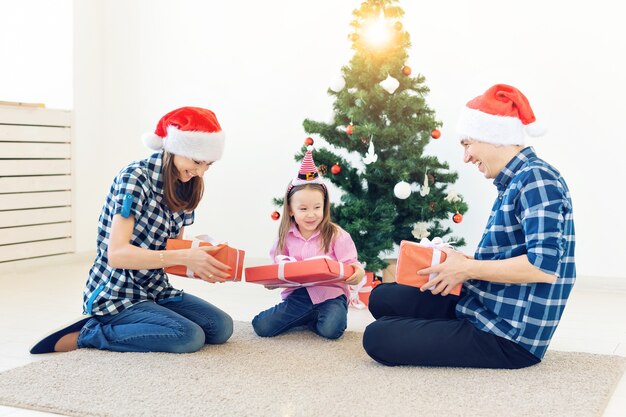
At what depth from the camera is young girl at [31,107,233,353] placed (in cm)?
267

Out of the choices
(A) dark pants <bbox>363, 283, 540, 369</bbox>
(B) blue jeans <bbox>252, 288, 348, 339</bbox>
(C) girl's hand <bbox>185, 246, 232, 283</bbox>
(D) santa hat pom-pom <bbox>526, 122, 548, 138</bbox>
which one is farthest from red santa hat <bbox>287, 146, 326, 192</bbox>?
(D) santa hat pom-pom <bbox>526, 122, 548, 138</bbox>

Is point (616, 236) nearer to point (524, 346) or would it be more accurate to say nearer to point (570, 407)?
point (524, 346)

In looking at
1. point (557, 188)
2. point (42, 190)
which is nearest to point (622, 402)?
point (557, 188)

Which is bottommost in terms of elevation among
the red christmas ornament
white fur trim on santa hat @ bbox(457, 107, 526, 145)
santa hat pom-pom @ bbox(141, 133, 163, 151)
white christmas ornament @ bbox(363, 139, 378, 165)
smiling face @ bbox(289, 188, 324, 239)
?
smiling face @ bbox(289, 188, 324, 239)

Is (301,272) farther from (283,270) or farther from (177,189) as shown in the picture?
(177,189)

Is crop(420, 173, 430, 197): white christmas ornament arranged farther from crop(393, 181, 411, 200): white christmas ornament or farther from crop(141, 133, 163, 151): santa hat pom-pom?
crop(141, 133, 163, 151): santa hat pom-pom

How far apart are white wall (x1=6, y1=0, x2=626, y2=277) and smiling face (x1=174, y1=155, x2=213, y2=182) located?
2135 mm

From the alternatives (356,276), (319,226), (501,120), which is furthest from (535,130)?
(319,226)

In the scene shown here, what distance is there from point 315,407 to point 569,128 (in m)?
2.76

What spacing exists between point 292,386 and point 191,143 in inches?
34.4

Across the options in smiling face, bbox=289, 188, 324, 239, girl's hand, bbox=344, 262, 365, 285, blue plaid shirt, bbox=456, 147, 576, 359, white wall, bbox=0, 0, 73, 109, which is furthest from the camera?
white wall, bbox=0, 0, 73, 109

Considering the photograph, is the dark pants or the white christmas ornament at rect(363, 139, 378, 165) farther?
the white christmas ornament at rect(363, 139, 378, 165)

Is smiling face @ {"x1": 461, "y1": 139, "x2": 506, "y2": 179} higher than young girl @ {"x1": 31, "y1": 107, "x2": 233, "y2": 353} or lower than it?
higher

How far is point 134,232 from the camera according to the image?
2.72 m
